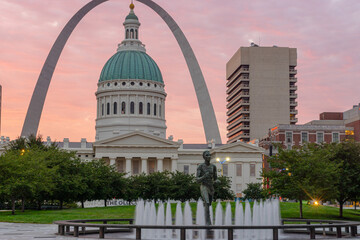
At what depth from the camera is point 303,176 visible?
51.6 metres

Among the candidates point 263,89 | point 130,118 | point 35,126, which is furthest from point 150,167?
point 263,89

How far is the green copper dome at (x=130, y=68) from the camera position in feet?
452

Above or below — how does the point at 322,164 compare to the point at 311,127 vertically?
below

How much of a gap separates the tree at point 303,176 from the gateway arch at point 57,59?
176 ft

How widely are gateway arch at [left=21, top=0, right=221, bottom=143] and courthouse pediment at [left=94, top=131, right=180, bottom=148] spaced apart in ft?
28.9

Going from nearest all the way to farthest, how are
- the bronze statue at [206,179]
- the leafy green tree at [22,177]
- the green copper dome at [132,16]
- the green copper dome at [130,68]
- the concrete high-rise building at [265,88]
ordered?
1. the bronze statue at [206,179]
2. the leafy green tree at [22,177]
3. the green copper dome at [130,68]
4. the green copper dome at [132,16]
5. the concrete high-rise building at [265,88]

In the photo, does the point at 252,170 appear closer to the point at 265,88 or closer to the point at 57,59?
the point at 265,88

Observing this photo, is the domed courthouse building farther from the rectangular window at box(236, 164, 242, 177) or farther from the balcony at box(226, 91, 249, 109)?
the balcony at box(226, 91, 249, 109)

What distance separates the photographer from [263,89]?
497 feet

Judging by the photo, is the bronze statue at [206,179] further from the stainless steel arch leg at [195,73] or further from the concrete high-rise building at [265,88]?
the concrete high-rise building at [265,88]

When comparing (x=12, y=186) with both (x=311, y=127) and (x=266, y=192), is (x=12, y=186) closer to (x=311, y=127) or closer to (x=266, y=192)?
(x=266, y=192)

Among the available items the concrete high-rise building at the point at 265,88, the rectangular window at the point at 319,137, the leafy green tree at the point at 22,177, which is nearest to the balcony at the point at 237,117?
the concrete high-rise building at the point at 265,88

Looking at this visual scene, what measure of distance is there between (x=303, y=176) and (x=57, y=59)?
201 feet

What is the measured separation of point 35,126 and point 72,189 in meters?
33.8
